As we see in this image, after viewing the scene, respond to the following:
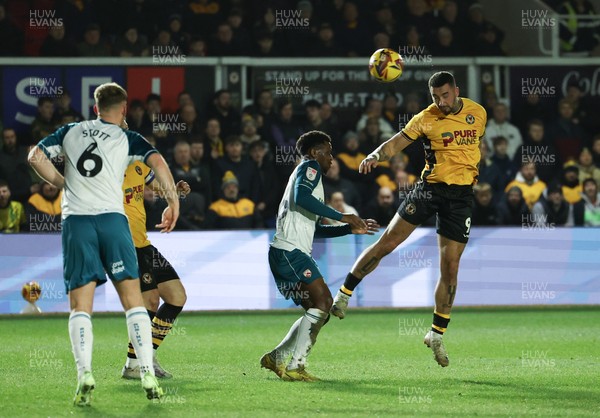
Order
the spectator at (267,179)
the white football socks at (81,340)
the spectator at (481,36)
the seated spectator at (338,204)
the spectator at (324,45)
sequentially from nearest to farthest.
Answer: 1. the white football socks at (81,340)
2. the seated spectator at (338,204)
3. the spectator at (267,179)
4. the spectator at (324,45)
5. the spectator at (481,36)

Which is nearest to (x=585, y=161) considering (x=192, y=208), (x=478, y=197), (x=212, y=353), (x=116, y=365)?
(x=478, y=197)

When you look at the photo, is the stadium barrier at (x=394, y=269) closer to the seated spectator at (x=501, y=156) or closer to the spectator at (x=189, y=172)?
the spectator at (x=189, y=172)

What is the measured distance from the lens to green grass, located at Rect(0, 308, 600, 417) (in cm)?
788

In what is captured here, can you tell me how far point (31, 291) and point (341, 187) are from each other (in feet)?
15.1

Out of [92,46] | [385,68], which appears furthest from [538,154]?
[92,46]

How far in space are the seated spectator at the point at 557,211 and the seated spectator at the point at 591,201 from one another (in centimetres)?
18

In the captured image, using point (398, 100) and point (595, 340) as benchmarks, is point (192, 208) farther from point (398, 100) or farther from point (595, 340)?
point (595, 340)

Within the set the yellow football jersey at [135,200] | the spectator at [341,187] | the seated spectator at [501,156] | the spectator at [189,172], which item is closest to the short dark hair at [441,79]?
the yellow football jersey at [135,200]

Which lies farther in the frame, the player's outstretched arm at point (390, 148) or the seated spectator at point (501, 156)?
the seated spectator at point (501, 156)

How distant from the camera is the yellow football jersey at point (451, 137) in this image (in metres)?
10.4

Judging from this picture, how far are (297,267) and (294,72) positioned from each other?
1073cm

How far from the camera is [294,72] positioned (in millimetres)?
19672

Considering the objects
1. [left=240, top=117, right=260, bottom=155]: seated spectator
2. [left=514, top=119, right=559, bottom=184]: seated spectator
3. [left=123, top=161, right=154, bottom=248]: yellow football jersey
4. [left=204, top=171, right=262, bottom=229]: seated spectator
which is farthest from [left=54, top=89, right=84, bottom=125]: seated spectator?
[left=123, top=161, right=154, bottom=248]: yellow football jersey

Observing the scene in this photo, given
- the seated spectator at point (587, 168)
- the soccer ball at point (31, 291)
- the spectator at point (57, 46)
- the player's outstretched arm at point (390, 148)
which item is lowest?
the soccer ball at point (31, 291)
